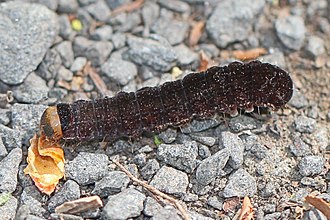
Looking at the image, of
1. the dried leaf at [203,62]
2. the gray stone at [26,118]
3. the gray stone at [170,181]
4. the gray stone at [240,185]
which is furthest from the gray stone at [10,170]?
the dried leaf at [203,62]

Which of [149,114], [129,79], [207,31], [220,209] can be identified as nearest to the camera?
[220,209]

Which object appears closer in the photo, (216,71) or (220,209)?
(220,209)

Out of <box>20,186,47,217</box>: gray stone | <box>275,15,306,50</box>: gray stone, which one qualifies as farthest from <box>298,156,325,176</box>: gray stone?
<box>20,186,47,217</box>: gray stone

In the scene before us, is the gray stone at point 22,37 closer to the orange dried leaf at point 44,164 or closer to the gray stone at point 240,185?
the orange dried leaf at point 44,164

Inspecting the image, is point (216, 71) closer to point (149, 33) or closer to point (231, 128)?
point (231, 128)

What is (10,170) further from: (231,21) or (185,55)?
(231,21)

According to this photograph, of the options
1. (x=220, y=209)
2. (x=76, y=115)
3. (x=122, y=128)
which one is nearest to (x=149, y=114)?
(x=122, y=128)
